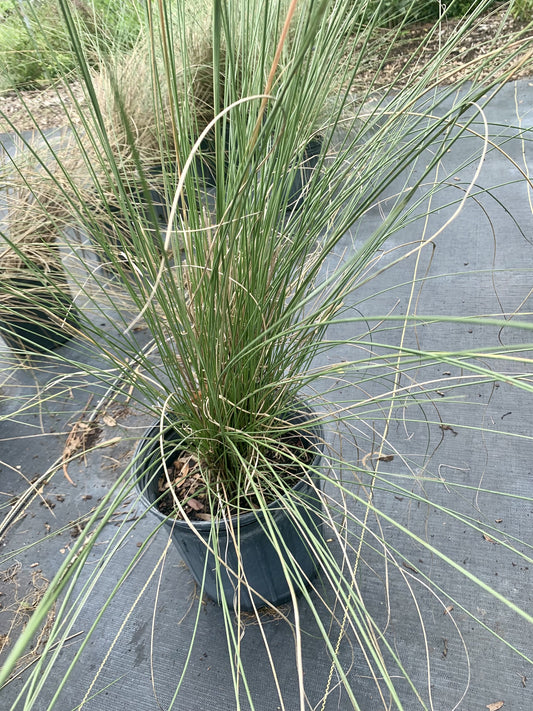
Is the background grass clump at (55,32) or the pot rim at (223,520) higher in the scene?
the background grass clump at (55,32)

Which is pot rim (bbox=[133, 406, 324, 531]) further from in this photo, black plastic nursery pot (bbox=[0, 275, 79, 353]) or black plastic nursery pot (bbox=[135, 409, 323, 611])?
black plastic nursery pot (bbox=[0, 275, 79, 353])

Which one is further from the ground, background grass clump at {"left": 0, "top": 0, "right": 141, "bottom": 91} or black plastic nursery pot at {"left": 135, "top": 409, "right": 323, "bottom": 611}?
background grass clump at {"left": 0, "top": 0, "right": 141, "bottom": 91}

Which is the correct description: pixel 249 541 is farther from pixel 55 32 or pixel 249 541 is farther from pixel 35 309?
pixel 55 32

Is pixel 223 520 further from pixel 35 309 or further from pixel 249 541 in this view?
pixel 35 309

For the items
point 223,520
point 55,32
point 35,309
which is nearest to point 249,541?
point 223,520

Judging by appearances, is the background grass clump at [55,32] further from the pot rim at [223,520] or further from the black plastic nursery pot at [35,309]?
the pot rim at [223,520]

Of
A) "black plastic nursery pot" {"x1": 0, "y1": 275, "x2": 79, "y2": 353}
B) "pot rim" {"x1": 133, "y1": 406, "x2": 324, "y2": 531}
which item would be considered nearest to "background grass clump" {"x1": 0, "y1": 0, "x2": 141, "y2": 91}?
"black plastic nursery pot" {"x1": 0, "y1": 275, "x2": 79, "y2": 353}

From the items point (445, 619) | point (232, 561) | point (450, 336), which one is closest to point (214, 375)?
point (232, 561)

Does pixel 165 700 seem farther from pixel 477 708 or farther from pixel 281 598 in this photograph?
pixel 477 708

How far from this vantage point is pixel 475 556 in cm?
85

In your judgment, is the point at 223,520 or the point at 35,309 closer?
the point at 223,520

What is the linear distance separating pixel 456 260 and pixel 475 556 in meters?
0.88

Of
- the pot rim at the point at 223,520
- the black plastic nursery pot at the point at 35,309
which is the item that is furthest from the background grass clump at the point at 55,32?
the pot rim at the point at 223,520

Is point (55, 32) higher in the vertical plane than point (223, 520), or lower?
higher
